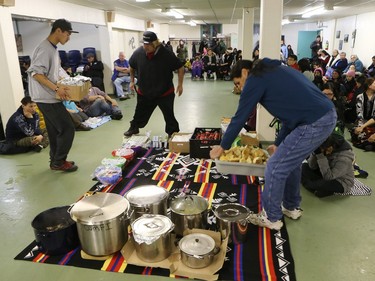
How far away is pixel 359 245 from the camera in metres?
2.29

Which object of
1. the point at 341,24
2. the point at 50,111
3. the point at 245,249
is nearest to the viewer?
the point at 245,249

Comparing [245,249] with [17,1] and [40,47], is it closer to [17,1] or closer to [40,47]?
[40,47]

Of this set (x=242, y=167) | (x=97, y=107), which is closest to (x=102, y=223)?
(x=242, y=167)

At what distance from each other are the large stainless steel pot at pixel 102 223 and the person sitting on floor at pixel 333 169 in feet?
6.10

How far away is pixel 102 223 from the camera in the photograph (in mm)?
2027

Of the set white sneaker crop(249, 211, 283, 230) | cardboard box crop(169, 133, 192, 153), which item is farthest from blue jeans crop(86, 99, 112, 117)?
white sneaker crop(249, 211, 283, 230)

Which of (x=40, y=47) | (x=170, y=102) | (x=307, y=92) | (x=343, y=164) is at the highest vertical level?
(x=40, y=47)

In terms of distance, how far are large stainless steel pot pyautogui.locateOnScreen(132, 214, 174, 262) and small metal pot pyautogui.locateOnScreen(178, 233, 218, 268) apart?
4.6 inches

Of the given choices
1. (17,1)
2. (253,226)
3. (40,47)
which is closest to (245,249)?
(253,226)

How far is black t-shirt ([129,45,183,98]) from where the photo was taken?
13.6 ft

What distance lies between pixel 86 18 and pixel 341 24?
10602 millimetres

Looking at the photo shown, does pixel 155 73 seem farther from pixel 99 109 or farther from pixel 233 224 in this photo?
pixel 233 224

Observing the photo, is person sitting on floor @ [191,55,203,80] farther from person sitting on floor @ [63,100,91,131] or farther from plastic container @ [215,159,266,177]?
plastic container @ [215,159,266,177]

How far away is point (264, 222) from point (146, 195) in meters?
0.95
